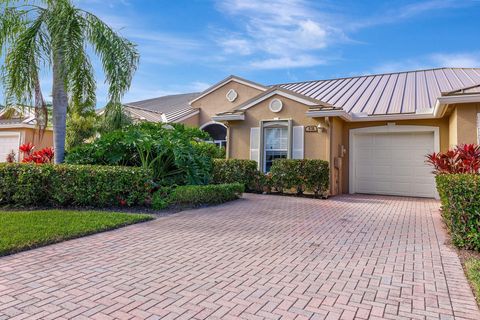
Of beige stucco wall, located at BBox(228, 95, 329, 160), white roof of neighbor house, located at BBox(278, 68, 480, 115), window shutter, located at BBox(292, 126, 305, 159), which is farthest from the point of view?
white roof of neighbor house, located at BBox(278, 68, 480, 115)

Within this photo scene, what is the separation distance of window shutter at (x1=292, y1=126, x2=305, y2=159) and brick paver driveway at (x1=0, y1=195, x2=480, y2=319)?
6172mm

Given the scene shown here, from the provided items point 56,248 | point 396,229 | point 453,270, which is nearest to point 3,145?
point 56,248

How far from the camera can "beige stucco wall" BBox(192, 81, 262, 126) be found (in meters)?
19.4

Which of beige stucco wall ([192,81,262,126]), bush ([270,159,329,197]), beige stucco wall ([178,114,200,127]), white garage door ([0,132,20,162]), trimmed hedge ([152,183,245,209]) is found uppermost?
beige stucco wall ([192,81,262,126])

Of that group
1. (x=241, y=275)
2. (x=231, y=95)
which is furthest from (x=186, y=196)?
(x=231, y=95)

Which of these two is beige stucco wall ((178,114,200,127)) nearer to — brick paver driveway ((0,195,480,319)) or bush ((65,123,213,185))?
bush ((65,123,213,185))

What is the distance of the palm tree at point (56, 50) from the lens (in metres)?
9.09

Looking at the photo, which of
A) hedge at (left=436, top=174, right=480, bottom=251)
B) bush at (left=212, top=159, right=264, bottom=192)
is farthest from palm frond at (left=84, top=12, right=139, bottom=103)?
hedge at (left=436, top=174, right=480, bottom=251)

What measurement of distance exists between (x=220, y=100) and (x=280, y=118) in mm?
7779

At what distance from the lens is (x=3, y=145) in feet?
64.8

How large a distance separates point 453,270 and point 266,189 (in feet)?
27.5

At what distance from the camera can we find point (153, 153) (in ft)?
33.0

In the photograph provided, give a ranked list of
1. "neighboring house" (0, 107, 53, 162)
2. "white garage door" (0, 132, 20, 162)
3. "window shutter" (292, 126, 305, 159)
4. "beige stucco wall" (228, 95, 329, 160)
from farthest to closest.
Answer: "white garage door" (0, 132, 20, 162)
"neighboring house" (0, 107, 53, 162)
"window shutter" (292, 126, 305, 159)
"beige stucco wall" (228, 95, 329, 160)

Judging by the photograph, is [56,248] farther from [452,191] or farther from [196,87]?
[196,87]
